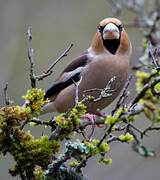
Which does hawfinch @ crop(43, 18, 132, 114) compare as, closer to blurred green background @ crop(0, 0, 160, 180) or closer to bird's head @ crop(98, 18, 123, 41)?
bird's head @ crop(98, 18, 123, 41)

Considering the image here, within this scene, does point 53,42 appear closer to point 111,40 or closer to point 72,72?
point 72,72

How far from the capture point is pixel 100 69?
Result: 330cm

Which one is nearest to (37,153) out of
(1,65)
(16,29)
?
(1,65)

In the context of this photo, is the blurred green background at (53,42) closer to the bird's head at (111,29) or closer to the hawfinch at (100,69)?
the hawfinch at (100,69)

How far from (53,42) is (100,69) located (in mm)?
4054

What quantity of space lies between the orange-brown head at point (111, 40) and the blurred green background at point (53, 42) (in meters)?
1.41

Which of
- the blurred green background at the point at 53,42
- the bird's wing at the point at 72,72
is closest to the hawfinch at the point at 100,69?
the bird's wing at the point at 72,72

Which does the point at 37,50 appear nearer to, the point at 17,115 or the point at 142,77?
the point at 142,77

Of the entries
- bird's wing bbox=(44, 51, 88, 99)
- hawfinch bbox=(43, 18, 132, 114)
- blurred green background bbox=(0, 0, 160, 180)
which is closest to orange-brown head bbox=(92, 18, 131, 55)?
hawfinch bbox=(43, 18, 132, 114)

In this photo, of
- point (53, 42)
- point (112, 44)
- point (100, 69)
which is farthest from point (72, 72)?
point (53, 42)

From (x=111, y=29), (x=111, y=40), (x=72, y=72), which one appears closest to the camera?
(x=111, y=29)

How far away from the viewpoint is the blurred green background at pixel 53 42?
4.83 metres

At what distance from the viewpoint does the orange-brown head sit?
10.8ft

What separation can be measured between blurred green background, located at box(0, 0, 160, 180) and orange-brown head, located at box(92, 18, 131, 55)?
4.64 ft
